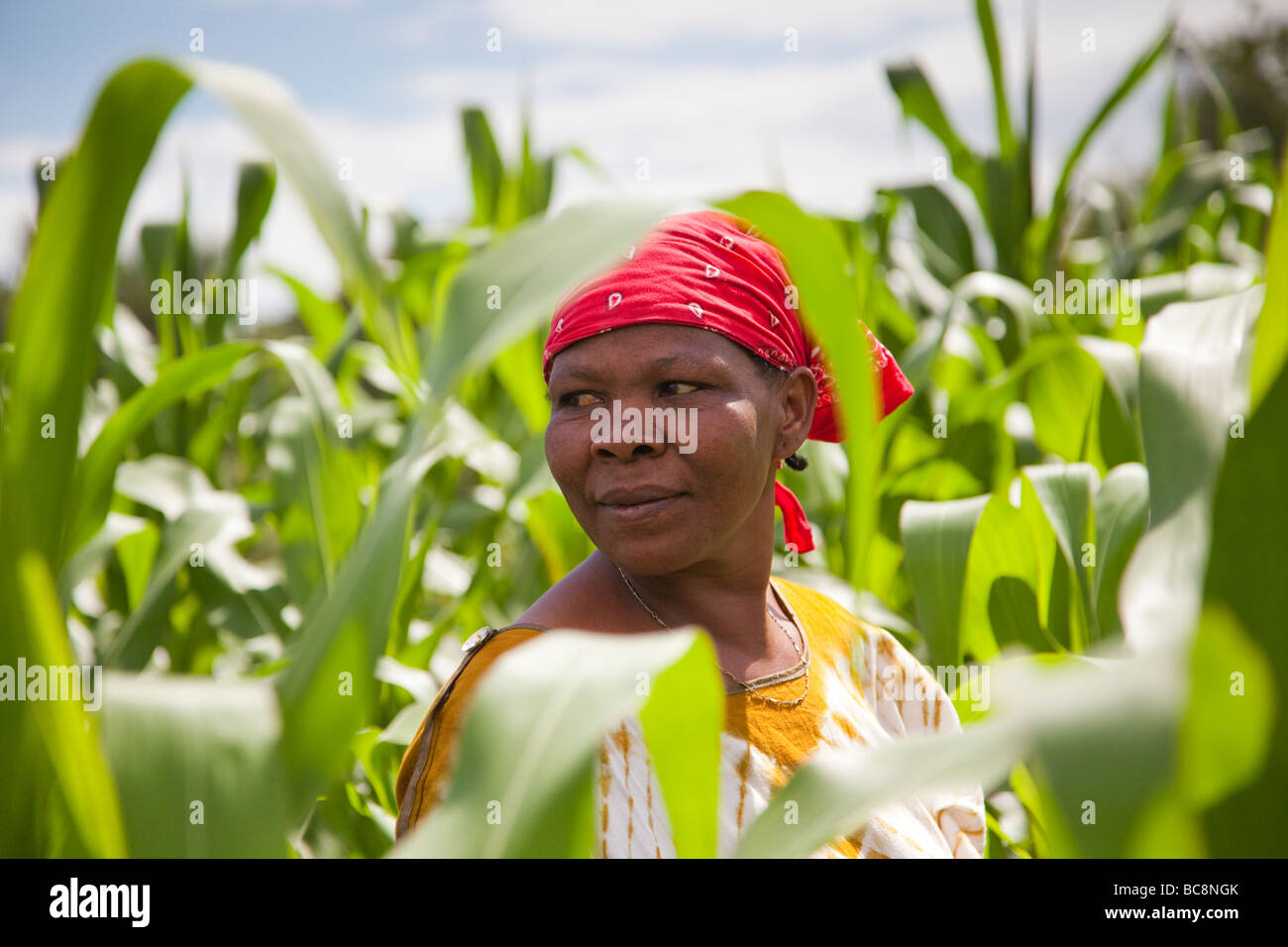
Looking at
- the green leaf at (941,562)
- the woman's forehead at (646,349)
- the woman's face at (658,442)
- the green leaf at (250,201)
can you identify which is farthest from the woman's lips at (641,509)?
the green leaf at (250,201)

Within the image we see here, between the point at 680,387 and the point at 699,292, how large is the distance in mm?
78

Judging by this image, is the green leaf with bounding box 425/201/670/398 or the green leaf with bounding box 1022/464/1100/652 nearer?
the green leaf with bounding box 425/201/670/398

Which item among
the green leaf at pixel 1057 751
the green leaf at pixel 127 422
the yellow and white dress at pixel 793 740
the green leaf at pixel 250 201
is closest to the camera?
the green leaf at pixel 1057 751

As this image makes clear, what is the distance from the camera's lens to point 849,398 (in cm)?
35

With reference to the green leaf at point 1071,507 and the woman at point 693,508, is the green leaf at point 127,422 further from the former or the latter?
the green leaf at point 1071,507

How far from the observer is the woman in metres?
0.76

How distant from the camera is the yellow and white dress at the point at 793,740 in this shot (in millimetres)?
702

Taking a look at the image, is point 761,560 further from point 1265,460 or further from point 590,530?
point 1265,460

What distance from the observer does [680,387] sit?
0.79 meters

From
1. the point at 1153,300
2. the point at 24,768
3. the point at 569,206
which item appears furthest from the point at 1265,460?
the point at 1153,300

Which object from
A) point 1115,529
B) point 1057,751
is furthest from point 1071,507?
point 1057,751

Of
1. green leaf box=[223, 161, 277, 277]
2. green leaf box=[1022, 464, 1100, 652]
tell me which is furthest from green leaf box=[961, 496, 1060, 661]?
green leaf box=[223, 161, 277, 277]

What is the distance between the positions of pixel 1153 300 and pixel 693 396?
85 centimetres

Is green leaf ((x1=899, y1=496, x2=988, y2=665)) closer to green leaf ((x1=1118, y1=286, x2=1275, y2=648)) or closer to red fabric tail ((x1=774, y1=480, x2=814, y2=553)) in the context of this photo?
red fabric tail ((x1=774, y1=480, x2=814, y2=553))
